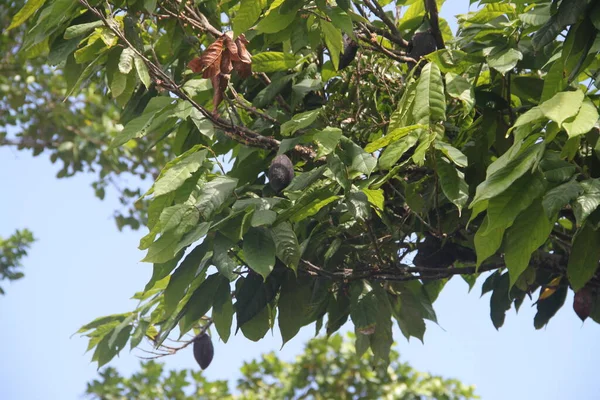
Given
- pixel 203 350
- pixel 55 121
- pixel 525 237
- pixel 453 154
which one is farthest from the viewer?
pixel 55 121

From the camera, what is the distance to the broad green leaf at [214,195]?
1.71 m

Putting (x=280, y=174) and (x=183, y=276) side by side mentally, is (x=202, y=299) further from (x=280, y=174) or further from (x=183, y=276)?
(x=280, y=174)

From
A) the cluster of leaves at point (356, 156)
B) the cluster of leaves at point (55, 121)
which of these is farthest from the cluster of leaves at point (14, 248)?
the cluster of leaves at point (356, 156)

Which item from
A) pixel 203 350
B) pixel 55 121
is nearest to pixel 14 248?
pixel 55 121

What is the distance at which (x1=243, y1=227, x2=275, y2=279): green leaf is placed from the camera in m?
1.65

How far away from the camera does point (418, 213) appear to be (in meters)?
1.92

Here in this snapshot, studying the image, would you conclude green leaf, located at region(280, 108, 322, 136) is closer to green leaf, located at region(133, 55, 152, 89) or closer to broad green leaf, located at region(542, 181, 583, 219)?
green leaf, located at region(133, 55, 152, 89)

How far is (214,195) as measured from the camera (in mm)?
1736

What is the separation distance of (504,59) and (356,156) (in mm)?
377

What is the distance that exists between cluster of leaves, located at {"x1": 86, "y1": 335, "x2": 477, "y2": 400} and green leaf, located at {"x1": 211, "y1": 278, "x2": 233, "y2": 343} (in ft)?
14.0

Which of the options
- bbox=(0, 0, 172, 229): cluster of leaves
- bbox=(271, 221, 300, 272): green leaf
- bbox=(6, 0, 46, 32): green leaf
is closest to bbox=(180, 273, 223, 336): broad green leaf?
bbox=(271, 221, 300, 272): green leaf

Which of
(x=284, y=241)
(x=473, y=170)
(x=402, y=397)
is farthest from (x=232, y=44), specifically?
(x=402, y=397)

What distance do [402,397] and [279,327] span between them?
4304 millimetres

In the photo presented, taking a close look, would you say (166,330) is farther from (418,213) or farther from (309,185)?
(418,213)
